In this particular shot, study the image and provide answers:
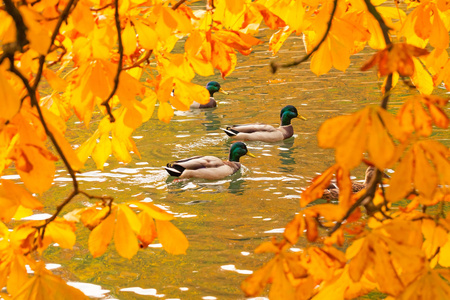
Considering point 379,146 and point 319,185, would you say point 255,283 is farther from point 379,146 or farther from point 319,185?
point 379,146

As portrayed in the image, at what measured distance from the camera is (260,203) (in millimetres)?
7512

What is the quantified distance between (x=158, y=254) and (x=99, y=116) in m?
6.36

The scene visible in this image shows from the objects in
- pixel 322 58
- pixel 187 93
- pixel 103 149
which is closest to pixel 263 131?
pixel 103 149

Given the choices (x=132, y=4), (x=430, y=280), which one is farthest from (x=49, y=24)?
(x=430, y=280)

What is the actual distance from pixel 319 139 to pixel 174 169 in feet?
23.6

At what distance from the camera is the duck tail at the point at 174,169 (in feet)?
27.7

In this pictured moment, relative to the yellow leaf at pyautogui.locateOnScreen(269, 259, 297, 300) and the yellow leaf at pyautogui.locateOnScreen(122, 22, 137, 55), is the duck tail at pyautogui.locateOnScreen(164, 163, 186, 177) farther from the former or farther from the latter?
the yellow leaf at pyautogui.locateOnScreen(269, 259, 297, 300)

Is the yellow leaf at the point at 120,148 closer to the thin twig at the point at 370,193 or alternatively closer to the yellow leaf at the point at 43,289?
the yellow leaf at the point at 43,289

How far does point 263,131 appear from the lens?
10.4 m

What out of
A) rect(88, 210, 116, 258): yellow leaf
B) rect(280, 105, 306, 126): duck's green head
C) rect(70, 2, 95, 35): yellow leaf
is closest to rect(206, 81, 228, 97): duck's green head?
rect(280, 105, 306, 126): duck's green head

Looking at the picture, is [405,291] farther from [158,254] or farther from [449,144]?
[449,144]

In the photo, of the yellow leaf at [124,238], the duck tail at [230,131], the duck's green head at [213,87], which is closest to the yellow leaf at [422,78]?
the yellow leaf at [124,238]

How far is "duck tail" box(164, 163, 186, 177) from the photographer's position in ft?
27.7

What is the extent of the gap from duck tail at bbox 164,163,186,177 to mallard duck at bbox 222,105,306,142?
187 centimetres
